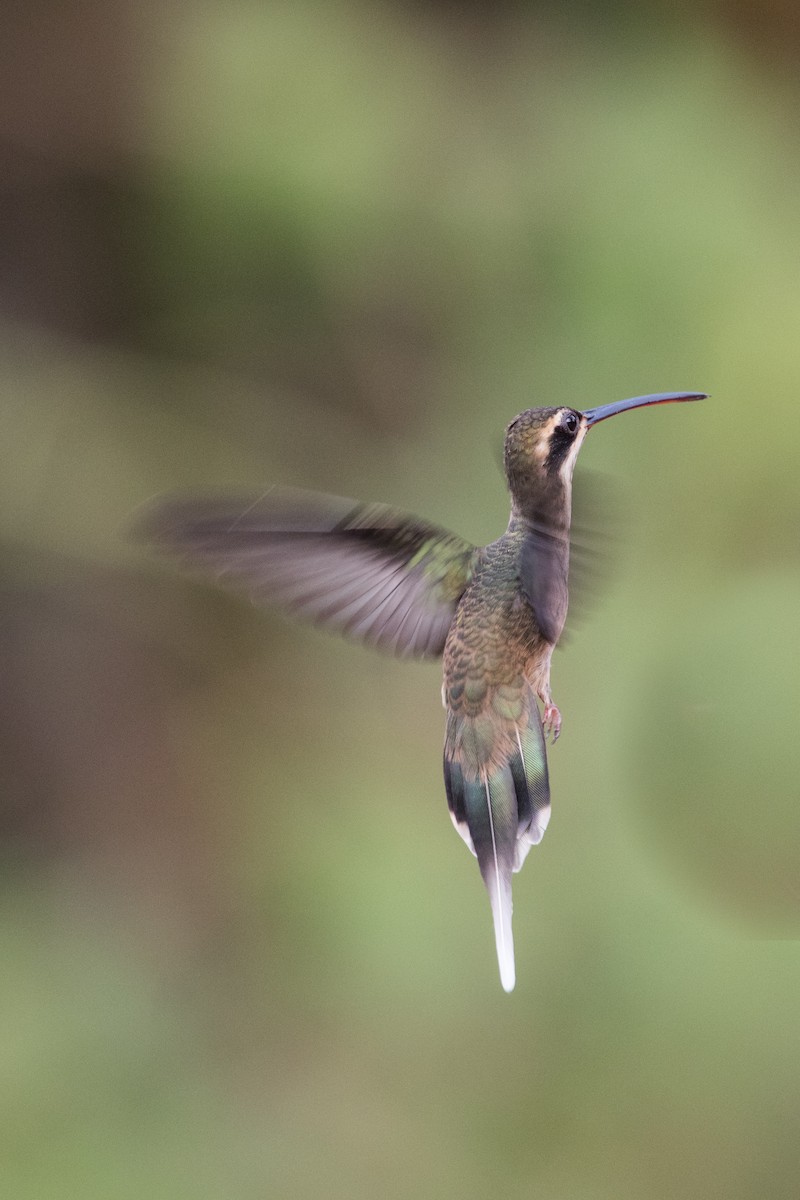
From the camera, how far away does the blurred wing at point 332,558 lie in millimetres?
320

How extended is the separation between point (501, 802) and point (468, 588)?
8 cm

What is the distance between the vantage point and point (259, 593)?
35 cm

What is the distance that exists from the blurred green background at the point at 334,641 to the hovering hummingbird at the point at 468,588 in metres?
0.81

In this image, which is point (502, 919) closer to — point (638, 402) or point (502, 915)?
point (502, 915)

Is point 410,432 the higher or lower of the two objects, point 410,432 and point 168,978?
the higher

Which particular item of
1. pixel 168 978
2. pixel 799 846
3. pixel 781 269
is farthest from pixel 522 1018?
pixel 781 269

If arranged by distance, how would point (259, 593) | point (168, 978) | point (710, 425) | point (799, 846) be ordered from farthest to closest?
point (168, 978), point (710, 425), point (799, 846), point (259, 593)

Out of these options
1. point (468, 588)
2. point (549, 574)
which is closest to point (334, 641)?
point (468, 588)

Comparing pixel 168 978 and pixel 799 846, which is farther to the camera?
pixel 168 978

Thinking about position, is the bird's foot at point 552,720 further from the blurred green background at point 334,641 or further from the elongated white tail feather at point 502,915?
the blurred green background at point 334,641

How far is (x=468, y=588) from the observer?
1.37ft

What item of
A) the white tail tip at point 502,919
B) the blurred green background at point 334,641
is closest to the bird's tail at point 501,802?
the white tail tip at point 502,919

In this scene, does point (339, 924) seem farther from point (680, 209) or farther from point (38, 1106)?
point (680, 209)

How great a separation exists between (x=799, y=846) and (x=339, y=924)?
82 centimetres
